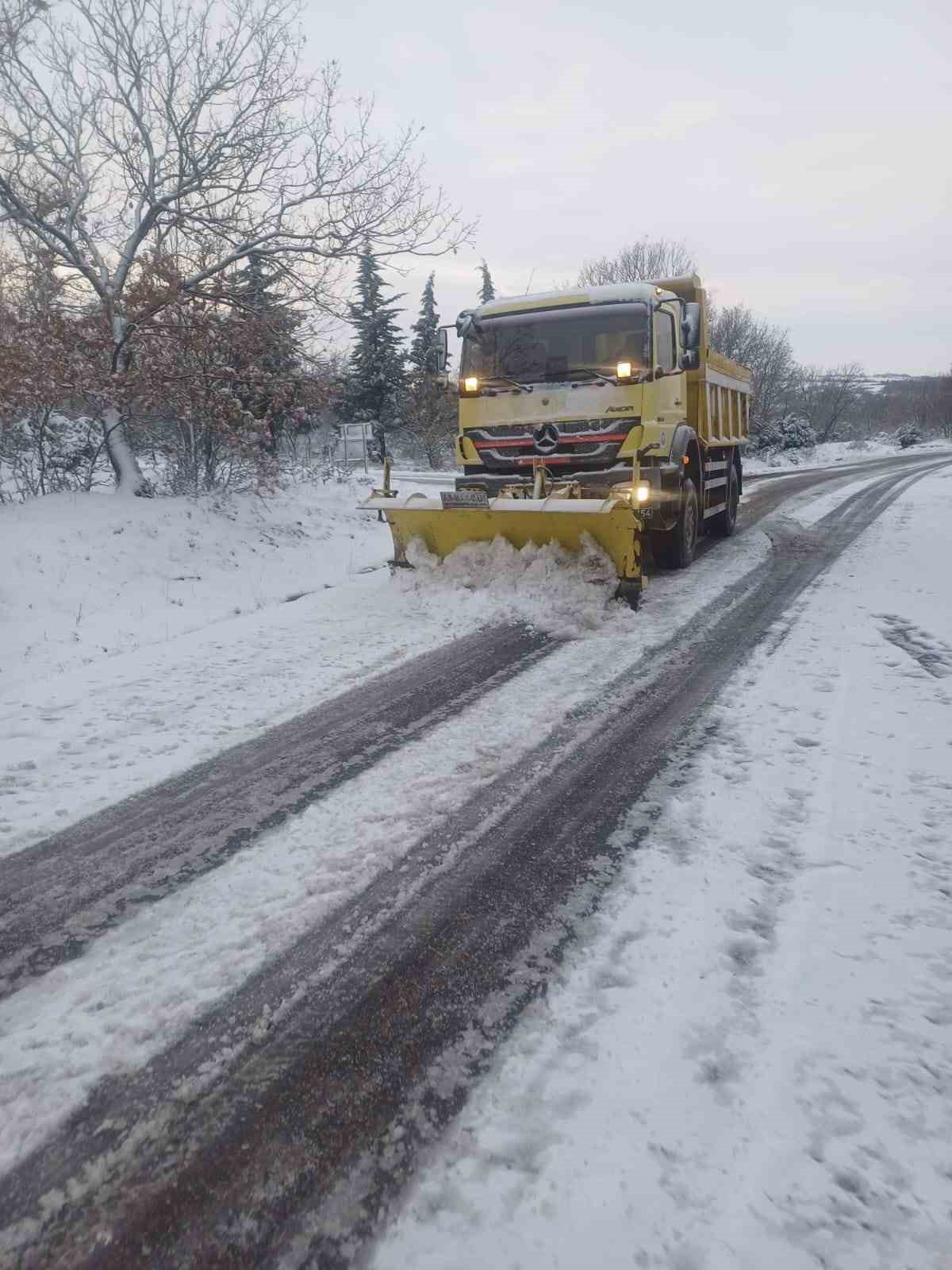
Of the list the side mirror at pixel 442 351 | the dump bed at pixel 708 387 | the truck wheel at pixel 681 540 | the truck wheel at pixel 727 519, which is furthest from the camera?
the truck wheel at pixel 727 519

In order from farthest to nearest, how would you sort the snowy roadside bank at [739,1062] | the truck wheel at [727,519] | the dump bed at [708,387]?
the truck wheel at [727,519], the dump bed at [708,387], the snowy roadside bank at [739,1062]

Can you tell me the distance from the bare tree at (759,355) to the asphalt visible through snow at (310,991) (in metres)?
40.7

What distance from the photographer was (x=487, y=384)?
7.67 m

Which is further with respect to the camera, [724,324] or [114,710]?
[724,324]

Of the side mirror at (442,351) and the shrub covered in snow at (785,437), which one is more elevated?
the shrub covered in snow at (785,437)

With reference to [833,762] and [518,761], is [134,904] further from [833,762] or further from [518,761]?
[833,762]

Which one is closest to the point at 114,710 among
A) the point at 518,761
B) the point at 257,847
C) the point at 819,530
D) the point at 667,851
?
the point at 257,847

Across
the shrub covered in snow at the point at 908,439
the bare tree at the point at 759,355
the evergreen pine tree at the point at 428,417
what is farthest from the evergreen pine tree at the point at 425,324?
the shrub covered in snow at the point at 908,439

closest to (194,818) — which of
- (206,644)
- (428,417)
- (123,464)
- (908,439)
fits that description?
(206,644)

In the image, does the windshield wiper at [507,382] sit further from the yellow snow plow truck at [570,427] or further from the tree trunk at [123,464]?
the tree trunk at [123,464]

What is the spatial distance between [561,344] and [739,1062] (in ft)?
22.6

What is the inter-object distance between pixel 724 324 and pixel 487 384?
3905 centimetres

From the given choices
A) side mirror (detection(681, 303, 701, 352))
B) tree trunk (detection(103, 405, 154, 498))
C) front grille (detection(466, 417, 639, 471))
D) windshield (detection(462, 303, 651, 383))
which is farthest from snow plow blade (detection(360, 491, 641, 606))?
tree trunk (detection(103, 405, 154, 498))

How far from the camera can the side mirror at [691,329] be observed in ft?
24.6
